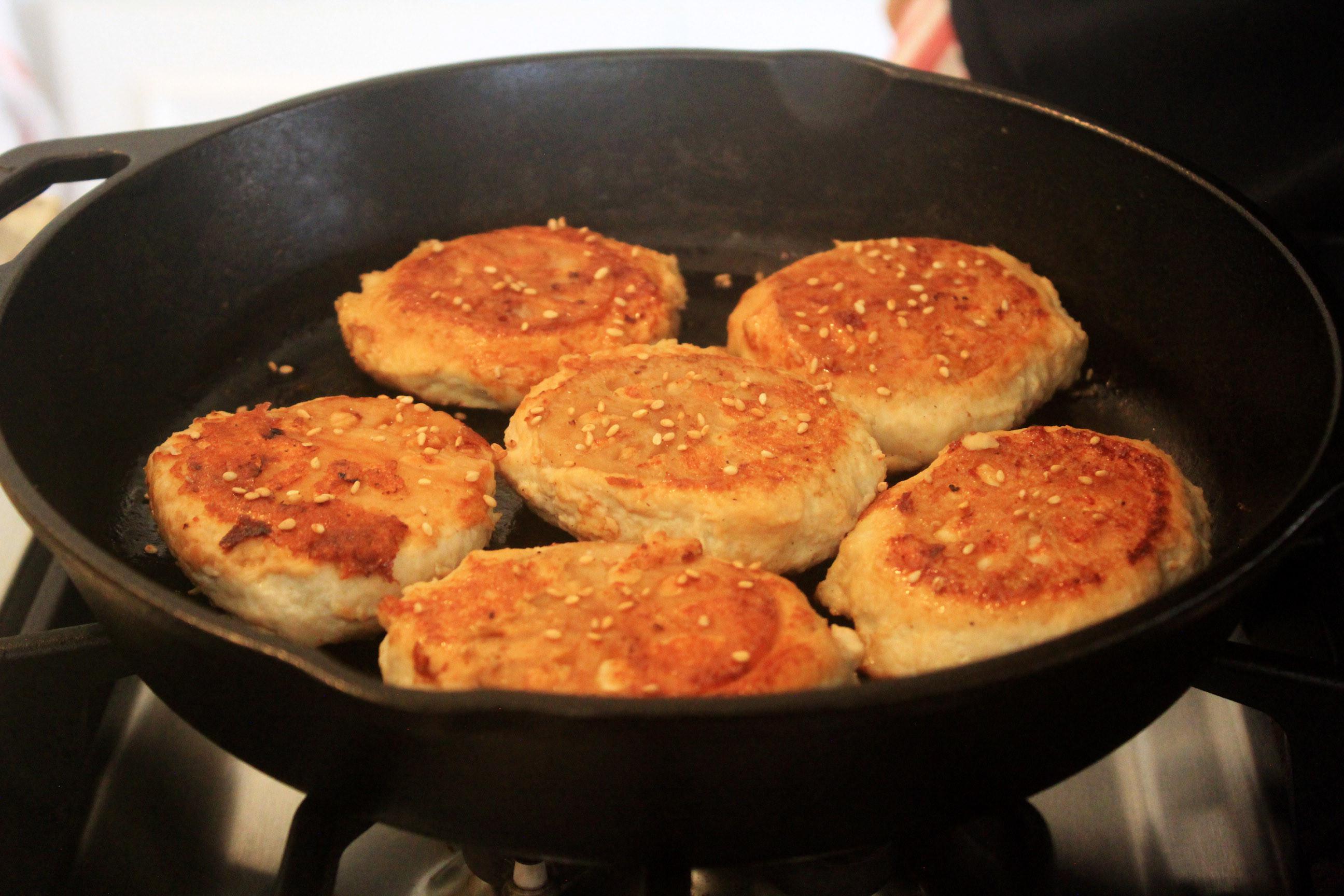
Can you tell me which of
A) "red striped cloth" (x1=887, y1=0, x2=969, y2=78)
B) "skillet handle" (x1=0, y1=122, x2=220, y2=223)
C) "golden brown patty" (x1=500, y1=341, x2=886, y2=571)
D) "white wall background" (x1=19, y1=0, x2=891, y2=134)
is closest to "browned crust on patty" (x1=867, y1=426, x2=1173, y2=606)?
"golden brown patty" (x1=500, y1=341, x2=886, y2=571)

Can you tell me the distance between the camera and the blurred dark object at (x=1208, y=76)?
8.88 ft

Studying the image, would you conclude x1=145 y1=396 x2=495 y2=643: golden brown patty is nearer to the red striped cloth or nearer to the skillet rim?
the skillet rim

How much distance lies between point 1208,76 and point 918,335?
1.31m

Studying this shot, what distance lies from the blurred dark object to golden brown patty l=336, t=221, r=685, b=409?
3.85ft

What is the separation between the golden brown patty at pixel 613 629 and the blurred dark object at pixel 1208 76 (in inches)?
64.2

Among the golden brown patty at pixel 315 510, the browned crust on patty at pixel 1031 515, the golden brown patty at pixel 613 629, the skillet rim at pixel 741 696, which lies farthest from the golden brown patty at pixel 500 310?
the skillet rim at pixel 741 696

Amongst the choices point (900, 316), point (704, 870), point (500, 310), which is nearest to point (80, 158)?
point (500, 310)

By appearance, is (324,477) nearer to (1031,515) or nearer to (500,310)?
(500,310)

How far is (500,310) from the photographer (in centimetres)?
244

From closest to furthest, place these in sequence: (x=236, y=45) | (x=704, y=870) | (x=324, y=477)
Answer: (x=704, y=870), (x=324, y=477), (x=236, y=45)

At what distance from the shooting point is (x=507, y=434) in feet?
7.02

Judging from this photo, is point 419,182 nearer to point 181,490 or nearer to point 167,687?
point 181,490

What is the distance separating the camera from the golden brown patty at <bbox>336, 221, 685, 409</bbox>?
92.0 inches

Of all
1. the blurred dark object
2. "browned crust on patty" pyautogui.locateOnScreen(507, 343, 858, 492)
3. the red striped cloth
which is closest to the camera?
"browned crust on patty" pyautogui.locateOnScreen(507, 343, 858, 492)
